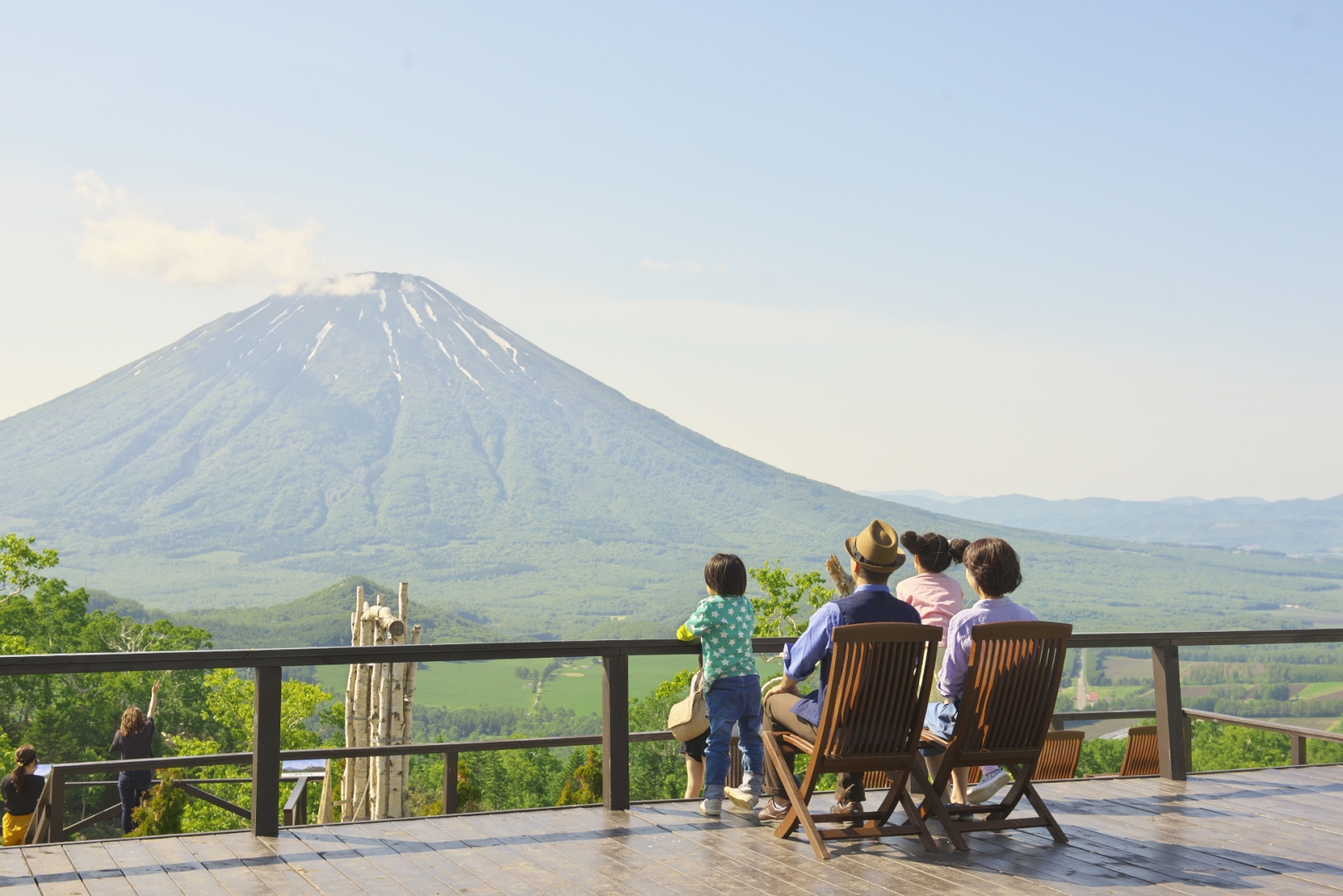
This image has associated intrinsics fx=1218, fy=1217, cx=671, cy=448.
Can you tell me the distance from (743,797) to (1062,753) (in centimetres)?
393

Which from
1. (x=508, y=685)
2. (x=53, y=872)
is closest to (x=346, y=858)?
(x=53, y=872)

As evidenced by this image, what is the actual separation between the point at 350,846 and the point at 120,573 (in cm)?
14606

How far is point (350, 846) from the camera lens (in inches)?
181

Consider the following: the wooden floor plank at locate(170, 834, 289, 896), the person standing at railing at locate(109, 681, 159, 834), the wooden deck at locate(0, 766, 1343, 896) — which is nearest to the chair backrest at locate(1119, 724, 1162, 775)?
the wooden deck at locate(0, 766, 1343, 896)

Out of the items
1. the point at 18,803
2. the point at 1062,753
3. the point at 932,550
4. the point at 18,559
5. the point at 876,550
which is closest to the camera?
the point at 876,550

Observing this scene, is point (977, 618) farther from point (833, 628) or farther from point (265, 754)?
point (265, 754)

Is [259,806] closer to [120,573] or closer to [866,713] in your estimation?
[866,713]

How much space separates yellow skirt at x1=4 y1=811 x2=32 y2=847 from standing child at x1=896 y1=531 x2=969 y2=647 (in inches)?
265

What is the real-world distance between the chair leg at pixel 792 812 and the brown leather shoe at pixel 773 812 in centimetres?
14

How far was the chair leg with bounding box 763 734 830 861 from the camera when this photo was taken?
14.6ft

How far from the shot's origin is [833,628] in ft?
14.6

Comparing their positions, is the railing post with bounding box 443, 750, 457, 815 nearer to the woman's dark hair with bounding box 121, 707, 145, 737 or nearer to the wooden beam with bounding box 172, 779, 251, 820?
the wooden beam with bounding box 172, 779, 251, 820

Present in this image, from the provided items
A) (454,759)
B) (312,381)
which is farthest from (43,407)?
(454,759)

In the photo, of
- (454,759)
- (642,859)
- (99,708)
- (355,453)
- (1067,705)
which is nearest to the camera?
(642,859)
